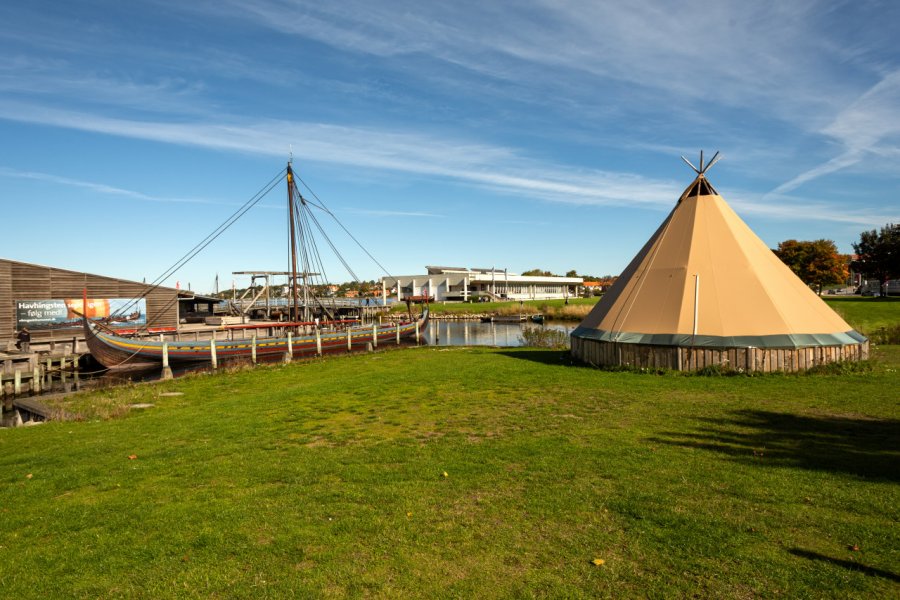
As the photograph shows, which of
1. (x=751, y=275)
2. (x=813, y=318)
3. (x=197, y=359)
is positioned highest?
(x=751, y=275)

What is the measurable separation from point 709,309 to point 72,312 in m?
41.7

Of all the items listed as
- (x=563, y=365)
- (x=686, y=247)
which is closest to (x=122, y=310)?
(x=563, y=365)

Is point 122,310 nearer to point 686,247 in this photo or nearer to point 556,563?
point 686,247

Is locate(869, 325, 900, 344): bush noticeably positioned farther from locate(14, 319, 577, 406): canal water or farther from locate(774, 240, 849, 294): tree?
locate(774, 240, 849, 294): tree

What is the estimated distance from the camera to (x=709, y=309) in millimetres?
16938

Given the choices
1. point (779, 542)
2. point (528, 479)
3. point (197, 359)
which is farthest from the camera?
point (197, 359)

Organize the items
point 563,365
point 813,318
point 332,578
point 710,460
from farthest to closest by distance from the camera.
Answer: point 563,365, point 813,318, point 710,460, point 332,578

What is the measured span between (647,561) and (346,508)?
3572mm

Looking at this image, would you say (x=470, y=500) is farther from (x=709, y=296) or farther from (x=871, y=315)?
(x=871, y=315)

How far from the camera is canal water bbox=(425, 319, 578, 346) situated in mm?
42750

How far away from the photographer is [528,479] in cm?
728

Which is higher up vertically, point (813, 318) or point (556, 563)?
point (813, 318)

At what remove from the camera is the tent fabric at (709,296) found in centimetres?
1616

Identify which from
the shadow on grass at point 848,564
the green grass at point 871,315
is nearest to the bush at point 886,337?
the green grass at point 871,315
